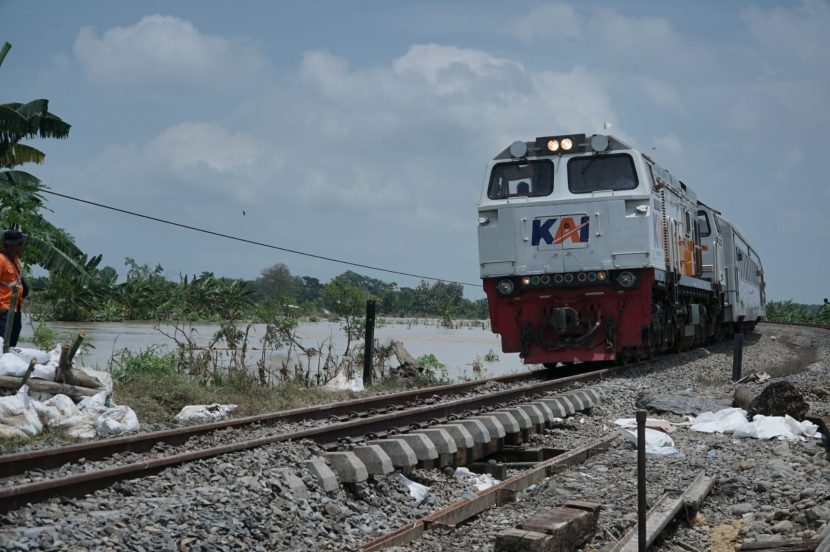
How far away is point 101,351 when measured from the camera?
15.9 metres

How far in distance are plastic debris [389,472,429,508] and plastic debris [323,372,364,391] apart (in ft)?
15.9

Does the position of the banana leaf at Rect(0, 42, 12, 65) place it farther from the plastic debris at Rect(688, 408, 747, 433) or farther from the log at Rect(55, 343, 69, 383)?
the plastic debris at Rect(688, 408, 747, 433)

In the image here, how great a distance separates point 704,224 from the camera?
56.3 ft

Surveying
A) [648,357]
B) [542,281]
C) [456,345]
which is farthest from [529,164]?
[456,345]

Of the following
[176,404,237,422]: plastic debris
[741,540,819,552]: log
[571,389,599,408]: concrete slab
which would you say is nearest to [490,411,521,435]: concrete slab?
[571,389,599,408]: concrete slab

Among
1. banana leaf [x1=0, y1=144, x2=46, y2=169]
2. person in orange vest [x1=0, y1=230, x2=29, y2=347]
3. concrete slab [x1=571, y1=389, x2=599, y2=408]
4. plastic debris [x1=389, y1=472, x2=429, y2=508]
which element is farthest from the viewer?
banana leaf [x1=0, y1=144, x2=46, y2=169]

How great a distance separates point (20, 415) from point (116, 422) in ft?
2.29

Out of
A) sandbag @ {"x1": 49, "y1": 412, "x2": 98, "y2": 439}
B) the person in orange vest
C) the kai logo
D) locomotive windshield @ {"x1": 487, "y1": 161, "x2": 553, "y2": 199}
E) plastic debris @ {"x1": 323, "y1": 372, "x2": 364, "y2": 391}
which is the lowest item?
plastic debris @ {"x1": 323, "y1": 372, "x2": 364, "y2": 391}

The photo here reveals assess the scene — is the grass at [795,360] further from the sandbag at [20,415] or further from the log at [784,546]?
the sandbag at [20,415]

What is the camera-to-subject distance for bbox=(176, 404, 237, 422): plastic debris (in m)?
7.00

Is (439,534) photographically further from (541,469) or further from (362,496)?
(541,469)

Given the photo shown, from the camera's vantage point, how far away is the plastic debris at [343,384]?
400 inches

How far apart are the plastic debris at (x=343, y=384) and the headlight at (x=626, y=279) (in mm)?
4082

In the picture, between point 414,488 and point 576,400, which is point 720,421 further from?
point 414,488
